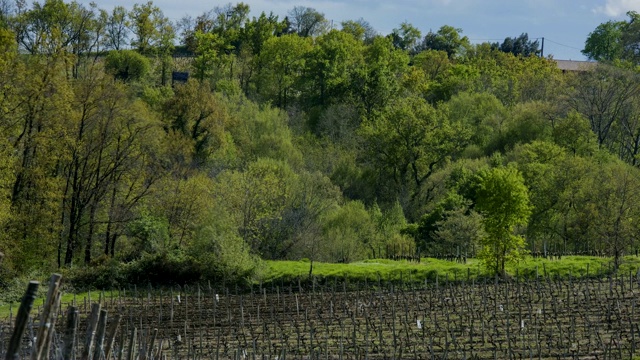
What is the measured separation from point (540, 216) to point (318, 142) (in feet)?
78.4

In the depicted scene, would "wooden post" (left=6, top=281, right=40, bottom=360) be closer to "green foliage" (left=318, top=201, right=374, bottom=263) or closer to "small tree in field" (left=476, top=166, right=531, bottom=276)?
"small tree in field" (left=476, top=166, right=531, bottom=276)

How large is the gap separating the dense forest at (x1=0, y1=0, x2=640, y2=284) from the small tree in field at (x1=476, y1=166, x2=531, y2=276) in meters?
0.08

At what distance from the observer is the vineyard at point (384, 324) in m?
26.3

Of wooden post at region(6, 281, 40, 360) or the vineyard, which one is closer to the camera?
wooden post at region(6, 281, 40, 360)

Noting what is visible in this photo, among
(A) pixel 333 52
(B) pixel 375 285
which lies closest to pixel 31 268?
(B) pixel 375 285

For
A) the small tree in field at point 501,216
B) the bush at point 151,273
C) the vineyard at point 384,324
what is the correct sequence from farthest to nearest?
the bush at point 151,273 < the small tree in field at point 501,216 < the vineyard at point 384,324

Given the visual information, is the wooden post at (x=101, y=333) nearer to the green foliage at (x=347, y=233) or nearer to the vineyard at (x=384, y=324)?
the vineyard at (x=384, y=324)

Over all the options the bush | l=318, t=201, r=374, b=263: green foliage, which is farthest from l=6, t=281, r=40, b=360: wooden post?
l=318, t=201, r=374, b=263: green foliage

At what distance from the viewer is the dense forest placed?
45.1m

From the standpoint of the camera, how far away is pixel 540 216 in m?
58.0

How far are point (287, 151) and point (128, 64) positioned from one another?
18851mm

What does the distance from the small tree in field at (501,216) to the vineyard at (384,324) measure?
→ 1.14 metres

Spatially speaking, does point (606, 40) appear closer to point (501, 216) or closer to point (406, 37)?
point (406, 37)

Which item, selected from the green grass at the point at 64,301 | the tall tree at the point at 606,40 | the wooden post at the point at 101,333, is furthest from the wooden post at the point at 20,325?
the tall tree at the point at 606,40
